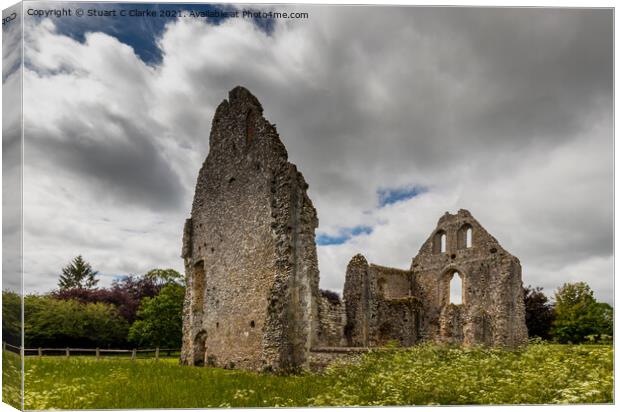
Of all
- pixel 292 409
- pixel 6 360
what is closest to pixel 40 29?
pixel 6 360

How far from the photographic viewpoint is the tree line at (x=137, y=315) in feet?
65.2

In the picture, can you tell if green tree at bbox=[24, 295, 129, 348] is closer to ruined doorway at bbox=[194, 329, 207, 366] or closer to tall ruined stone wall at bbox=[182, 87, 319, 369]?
ruined doorway at bbox=[194, 329, 207, 366]

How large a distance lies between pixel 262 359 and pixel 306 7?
8125 mm

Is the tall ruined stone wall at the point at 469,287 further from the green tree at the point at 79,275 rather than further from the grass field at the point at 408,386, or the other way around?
the green tree at the point at 79,275

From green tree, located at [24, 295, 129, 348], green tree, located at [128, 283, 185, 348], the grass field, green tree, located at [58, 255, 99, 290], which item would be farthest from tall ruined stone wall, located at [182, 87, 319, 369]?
green tree, located at [58, 255, 99, 290]

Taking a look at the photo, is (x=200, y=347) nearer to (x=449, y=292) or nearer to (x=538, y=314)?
(x=449, y=292)

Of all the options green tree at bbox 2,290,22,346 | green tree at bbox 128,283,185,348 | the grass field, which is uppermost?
green tree at bbox 2,290,22,346

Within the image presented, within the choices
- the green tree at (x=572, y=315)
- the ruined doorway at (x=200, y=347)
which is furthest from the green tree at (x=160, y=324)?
the green tree at (x=572, y=315)

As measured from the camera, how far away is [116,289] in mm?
38188

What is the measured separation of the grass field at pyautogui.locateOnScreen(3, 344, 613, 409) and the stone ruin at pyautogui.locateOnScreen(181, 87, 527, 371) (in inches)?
89.3

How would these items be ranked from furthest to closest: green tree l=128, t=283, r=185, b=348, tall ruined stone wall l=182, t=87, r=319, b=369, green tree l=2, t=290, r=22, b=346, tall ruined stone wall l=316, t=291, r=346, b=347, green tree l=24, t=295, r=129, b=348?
green tree l=128, t=283, r=185, b=348 → green tree l=24, t=295, r=129, b=348 → tall ruined stone wall l=316, t=291, r=346, b=347 → tall ruined stone wall l=182, t=87, r=319, b=369 → green tree l=2, t=290, r=22, b=346

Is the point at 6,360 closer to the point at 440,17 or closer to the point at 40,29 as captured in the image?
the point at 40,29

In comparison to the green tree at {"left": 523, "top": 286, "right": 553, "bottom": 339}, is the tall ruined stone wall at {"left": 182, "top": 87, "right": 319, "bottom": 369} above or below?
above

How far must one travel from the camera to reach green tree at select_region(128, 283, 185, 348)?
30.1m
